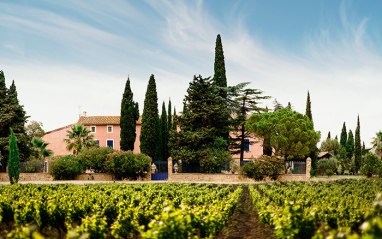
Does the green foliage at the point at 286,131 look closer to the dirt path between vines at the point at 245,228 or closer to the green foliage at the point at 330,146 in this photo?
the dirt path between vines at the point at 245,228

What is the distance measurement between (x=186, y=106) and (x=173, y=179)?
25.0 ft

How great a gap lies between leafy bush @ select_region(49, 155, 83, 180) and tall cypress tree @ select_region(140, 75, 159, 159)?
7583mm

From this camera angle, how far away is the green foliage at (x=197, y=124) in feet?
103

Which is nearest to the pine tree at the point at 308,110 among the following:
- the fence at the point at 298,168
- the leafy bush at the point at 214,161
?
the fence at the point at 298,168

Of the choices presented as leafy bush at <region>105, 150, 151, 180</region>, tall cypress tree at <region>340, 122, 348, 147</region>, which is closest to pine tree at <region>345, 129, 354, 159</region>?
tall cypress tree at <region>340, 122, 348, 147</region>

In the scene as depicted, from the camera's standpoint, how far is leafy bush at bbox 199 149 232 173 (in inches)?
1187

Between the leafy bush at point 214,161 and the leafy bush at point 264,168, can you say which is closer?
the leafy bush at point 264,168

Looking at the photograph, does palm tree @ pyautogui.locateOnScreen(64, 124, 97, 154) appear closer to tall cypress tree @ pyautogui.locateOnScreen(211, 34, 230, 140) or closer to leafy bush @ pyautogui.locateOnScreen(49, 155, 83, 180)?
leafy bush @ pyautogui.locateOnScreen(49, 155, 83, 180)

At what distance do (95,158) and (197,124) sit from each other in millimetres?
10012

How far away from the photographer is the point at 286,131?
115 feet

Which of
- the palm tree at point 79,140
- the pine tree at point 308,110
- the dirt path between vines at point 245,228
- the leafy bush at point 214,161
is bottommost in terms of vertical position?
the dirt path between vines at point 245,228

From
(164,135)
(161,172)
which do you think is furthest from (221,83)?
(161,172)

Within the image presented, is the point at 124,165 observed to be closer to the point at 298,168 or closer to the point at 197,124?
the point at 197,124

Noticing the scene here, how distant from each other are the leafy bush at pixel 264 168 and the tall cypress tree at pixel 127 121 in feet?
43.2
